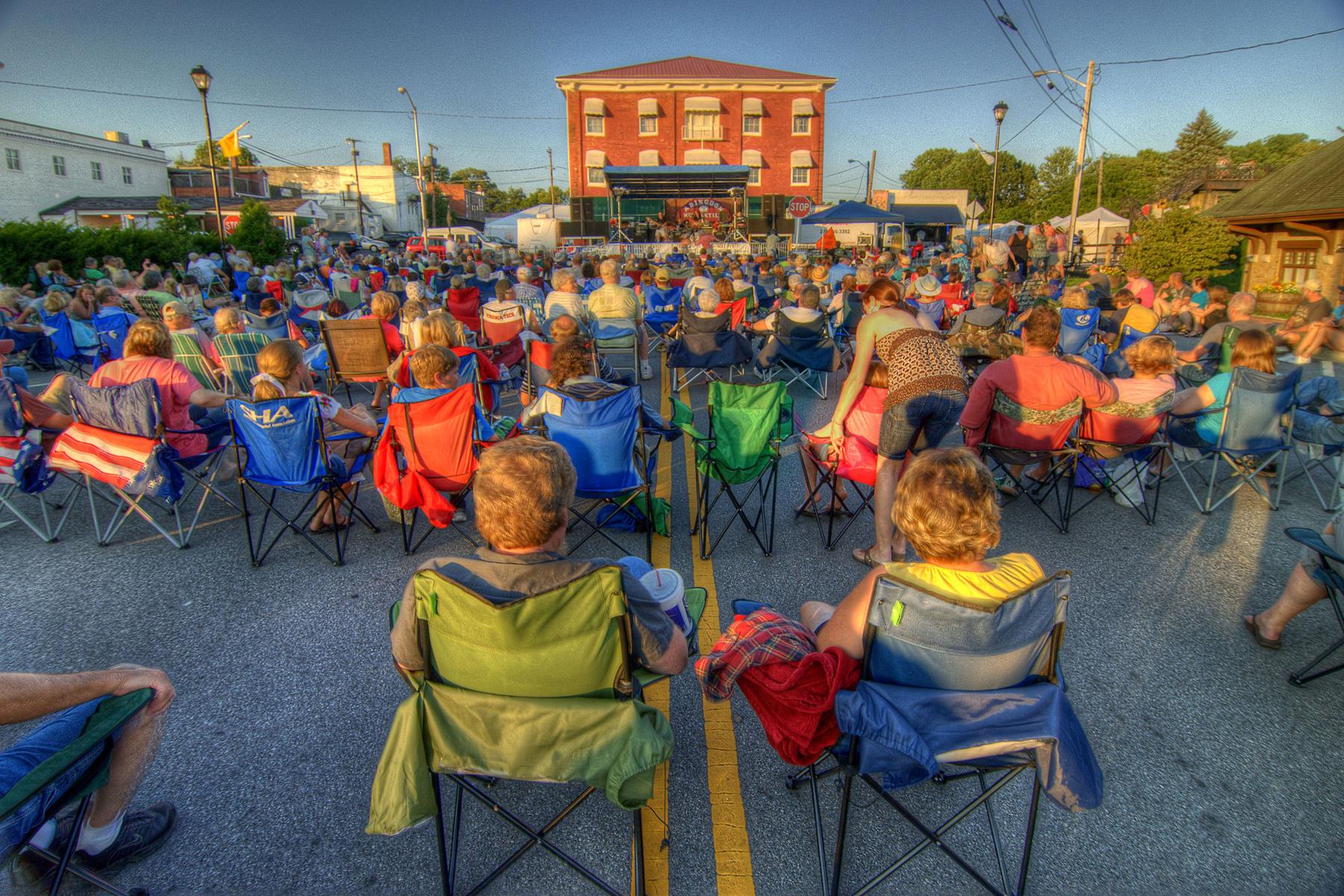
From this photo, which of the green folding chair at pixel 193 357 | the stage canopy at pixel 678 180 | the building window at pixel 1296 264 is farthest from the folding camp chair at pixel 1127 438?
the stage canopy at pixel 678 180

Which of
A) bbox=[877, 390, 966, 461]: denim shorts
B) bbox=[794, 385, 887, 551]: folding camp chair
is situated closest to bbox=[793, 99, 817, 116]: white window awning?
bbox=[794, 385, 887, 551]: folding camp chair

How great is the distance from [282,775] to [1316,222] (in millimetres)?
20322

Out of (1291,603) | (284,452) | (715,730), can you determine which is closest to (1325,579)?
(1291,603)

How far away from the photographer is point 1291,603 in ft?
10.4

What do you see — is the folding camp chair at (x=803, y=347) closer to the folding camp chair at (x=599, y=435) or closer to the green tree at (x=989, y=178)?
the folding camp chair at (x=599, y=435)

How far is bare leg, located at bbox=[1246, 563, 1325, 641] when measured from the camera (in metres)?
3.06

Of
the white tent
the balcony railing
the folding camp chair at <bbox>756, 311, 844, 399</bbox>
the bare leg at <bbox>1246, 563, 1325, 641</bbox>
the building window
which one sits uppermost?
the balcony railing

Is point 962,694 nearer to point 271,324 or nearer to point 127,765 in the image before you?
point 127,765

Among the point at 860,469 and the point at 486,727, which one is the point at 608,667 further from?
the point at 860,469

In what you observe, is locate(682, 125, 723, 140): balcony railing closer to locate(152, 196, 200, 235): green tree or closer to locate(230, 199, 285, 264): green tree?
locate(230, 199, 285, 264): green tree

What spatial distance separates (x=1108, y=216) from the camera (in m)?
33.1

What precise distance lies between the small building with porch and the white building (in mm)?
47830

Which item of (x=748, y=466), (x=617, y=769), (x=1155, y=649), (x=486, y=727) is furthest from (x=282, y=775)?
(x=1155, y=649)

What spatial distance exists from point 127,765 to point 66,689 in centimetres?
31
